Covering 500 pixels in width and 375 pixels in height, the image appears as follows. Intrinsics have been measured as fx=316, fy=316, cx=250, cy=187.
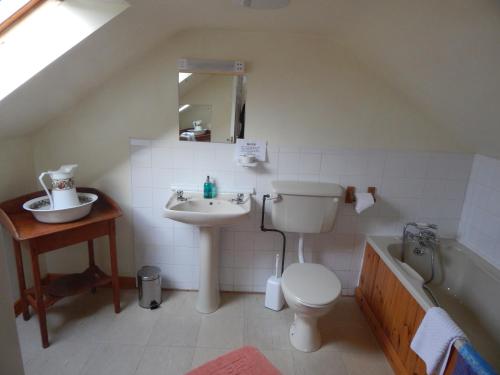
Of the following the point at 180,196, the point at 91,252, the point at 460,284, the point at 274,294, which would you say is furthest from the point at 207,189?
the point at 460,284

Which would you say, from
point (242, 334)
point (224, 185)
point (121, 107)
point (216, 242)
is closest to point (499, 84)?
point (224, 185)

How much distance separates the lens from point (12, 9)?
4.66 feet

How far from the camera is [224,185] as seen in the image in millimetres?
2291

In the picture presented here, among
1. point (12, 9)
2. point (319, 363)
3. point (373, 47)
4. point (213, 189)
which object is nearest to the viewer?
point (12, 9)

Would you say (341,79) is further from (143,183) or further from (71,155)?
(71,155)

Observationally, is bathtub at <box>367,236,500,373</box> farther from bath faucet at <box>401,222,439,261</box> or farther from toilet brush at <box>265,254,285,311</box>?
toilet brush at <box>265,254,285,311</box>

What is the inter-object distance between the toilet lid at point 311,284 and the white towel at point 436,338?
466mm

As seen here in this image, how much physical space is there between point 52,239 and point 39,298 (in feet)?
1.17

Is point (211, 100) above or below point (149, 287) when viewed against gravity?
above

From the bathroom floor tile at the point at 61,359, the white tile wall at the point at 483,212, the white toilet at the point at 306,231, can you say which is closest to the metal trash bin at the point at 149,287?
the bathroom floor tile at the point at 61,359

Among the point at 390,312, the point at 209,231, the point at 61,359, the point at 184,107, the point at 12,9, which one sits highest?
the point at 12,9

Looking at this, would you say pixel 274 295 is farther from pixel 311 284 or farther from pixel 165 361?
pixel 165 361

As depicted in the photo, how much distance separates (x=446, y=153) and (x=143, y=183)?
2172 millimetres

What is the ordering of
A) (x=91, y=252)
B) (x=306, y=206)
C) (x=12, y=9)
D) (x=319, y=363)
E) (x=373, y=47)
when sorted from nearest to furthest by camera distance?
(x=12, y=9), (x=373, y=47), (x=319, y=363), (x=306, y=206), (x=91, y=252)
